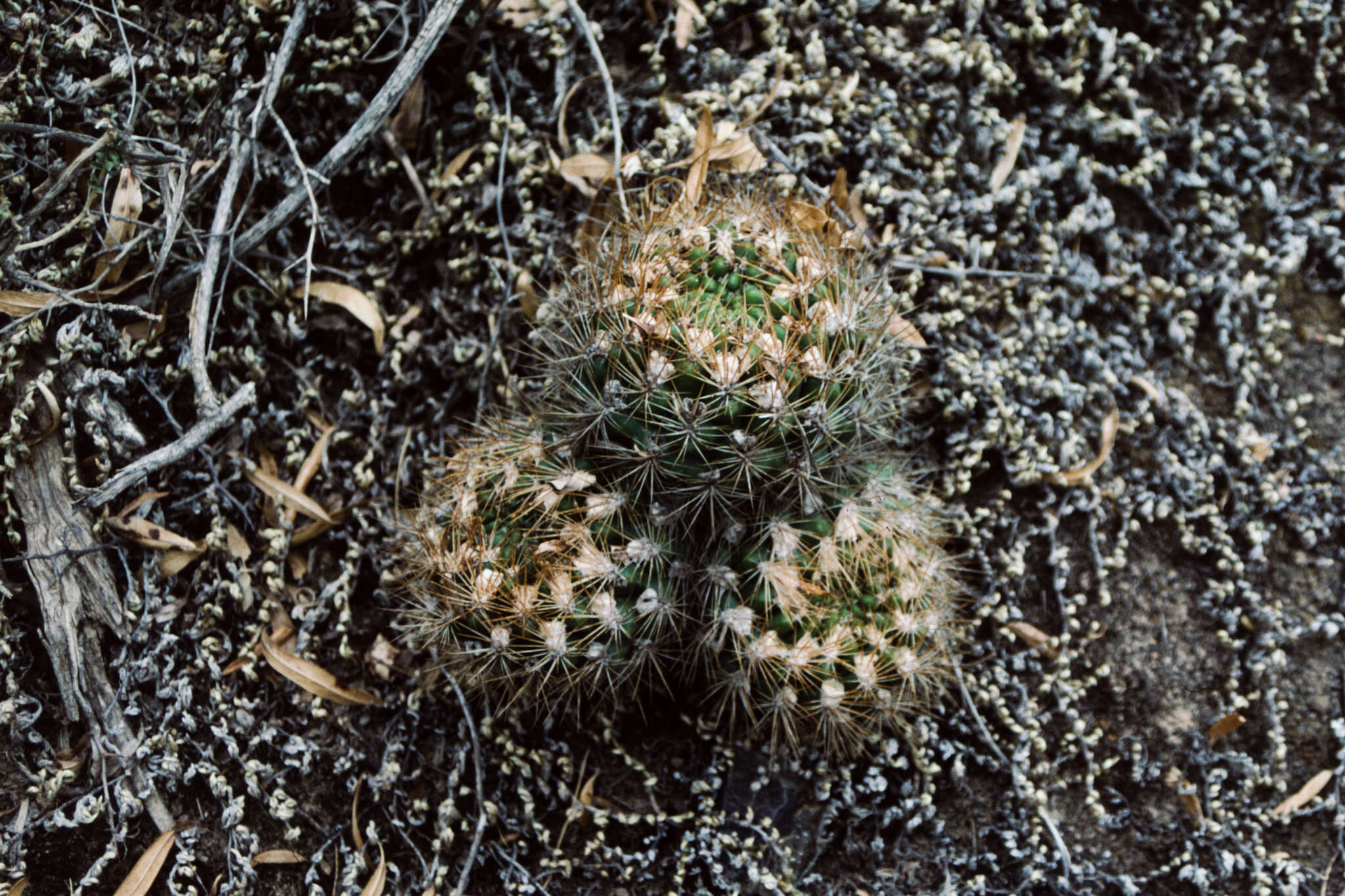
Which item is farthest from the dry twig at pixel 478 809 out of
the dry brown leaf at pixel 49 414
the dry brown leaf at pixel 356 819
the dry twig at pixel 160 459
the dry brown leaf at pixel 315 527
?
the dry brown leaf at pixel 49 414

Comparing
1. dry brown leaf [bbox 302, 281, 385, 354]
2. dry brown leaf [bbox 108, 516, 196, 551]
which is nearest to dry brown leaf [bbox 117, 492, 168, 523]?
dry brown leaf [bbox 108, 516, 196, 551]

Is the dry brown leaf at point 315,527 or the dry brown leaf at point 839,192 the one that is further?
the dry brown leaf at point 839,192

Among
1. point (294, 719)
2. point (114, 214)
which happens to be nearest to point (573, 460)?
point (294, 719)

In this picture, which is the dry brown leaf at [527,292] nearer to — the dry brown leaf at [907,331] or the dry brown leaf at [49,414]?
the dry brown leaf at [907,331]

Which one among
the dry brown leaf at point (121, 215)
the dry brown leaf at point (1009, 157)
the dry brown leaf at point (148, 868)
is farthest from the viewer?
the dry brown leaf at point (1009, 157)

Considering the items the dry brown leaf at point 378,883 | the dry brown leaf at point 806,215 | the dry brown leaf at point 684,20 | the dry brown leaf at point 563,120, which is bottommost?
the dry brown leaf at point 378,883

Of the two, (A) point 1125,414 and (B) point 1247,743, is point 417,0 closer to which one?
(A) point 1125,414

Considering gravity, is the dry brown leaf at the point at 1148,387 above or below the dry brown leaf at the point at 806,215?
below
